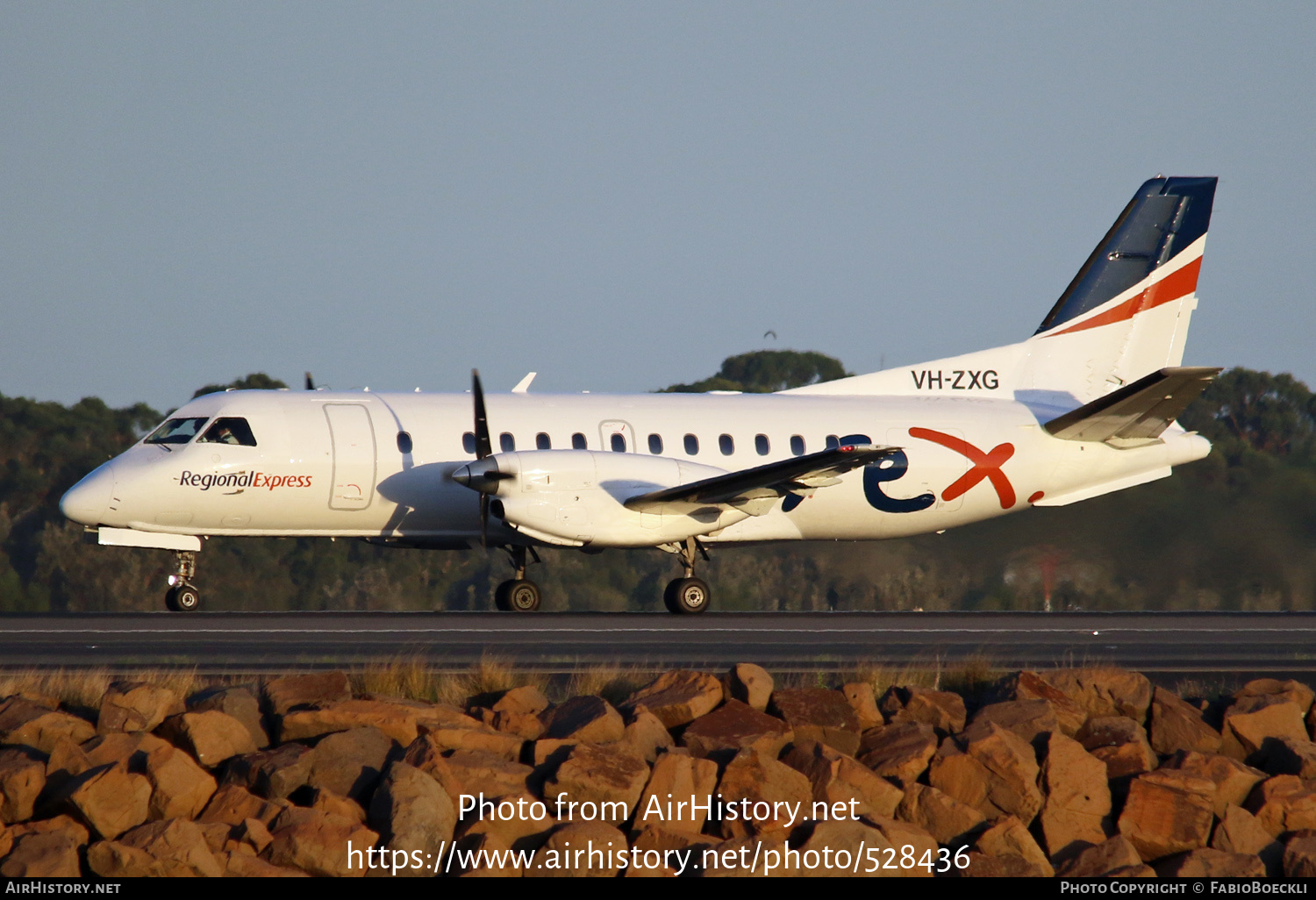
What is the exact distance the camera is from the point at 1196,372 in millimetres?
20234

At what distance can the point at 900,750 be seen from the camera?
972 cm

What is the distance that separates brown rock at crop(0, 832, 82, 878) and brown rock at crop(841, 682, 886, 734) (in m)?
5.34

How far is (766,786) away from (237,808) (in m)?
3.33

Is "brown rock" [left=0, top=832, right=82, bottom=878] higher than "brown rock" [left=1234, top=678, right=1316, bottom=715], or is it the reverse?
"brown rock" [left=0, top=832, right=82, bottom=878]

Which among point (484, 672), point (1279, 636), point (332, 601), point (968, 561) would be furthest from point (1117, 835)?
point (332, 601)

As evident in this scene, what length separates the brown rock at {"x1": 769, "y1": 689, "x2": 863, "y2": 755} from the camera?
10000 millimetres

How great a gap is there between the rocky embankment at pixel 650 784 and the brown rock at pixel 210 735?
0.7 inches

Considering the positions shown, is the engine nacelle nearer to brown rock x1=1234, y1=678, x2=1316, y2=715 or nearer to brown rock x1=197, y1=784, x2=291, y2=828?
brown rock x1=1234, y1=678, x2=1316, y2=715

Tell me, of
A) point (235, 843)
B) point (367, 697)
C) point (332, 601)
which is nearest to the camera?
point (235, 843)

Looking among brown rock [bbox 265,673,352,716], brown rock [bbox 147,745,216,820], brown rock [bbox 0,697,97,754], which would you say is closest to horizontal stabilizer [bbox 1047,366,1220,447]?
brown rock [bbox 265,673,352,716]

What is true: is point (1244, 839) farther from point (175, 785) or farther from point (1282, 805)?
point (175, 785)

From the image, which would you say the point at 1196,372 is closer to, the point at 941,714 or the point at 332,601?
the point at 941,714

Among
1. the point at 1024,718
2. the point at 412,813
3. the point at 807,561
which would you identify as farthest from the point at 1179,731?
the point at 807,561
